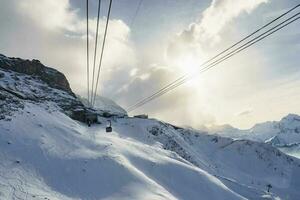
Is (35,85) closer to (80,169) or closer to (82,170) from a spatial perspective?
(80,169)

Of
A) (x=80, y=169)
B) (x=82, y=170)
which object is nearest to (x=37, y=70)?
(x=80, y=169)

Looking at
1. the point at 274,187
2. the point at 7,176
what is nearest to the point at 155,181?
the point at 7,176

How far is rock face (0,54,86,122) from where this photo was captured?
6274 cm

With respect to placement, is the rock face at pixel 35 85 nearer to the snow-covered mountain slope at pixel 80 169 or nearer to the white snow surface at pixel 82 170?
the snow-covered mountain slope at pixel 80 169

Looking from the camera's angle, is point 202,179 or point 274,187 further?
point 274,187

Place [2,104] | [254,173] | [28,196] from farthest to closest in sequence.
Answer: [254,173] → [2,104] → [28,196]

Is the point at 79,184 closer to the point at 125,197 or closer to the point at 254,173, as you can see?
the point at 125,197

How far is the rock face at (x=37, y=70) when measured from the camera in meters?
80.1

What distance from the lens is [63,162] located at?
1192 inches

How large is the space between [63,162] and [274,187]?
74528 millimetres

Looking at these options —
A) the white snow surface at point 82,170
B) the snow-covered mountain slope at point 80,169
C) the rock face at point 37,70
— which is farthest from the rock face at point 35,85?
the white snow surface at point 82,170

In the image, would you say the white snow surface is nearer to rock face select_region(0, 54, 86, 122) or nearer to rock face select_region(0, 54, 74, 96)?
rock face select_region(0, 54, 86, 122)

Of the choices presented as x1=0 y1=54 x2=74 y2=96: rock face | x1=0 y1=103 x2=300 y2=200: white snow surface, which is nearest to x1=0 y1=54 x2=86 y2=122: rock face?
x1=0 y1=54 x2=74 y2=96: rock face

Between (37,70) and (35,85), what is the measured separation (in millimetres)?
10353
